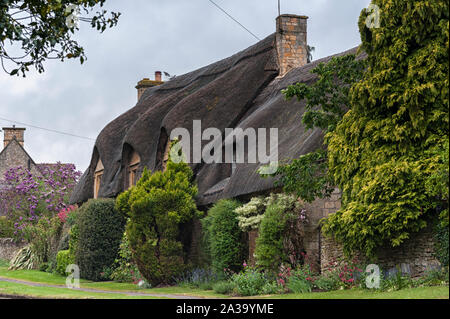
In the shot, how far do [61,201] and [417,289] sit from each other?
30.0 m

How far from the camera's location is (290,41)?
22719mm

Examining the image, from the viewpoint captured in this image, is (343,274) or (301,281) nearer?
(343,274)

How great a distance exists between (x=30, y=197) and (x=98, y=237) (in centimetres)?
1586

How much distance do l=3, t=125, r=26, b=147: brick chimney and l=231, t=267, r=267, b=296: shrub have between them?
3618 centimetres

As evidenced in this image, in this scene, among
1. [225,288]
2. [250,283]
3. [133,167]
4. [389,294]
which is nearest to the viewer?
[389,294]

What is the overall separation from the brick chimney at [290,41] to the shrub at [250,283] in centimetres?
950

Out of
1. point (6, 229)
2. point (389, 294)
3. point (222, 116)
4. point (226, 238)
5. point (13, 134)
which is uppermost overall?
point (13, 134)

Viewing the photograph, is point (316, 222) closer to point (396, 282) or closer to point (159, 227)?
point (396, 282)

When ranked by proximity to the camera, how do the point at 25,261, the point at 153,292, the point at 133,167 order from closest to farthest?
1. the point at 153,292
2. the point at 133,167
3. the point at 25,261

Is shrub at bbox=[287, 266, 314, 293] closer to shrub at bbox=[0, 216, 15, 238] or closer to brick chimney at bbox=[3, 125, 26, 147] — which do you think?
shrub at bbox=[0, 216, 15, 238]

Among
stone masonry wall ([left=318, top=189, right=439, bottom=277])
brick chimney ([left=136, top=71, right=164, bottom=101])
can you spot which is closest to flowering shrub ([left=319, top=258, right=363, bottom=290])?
stone masonry wall ([left=318, top=189, right=439, bottom=277])

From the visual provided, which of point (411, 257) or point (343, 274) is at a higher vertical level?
point (411, 257)

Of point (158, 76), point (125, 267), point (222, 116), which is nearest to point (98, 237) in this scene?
point (125, 267)
